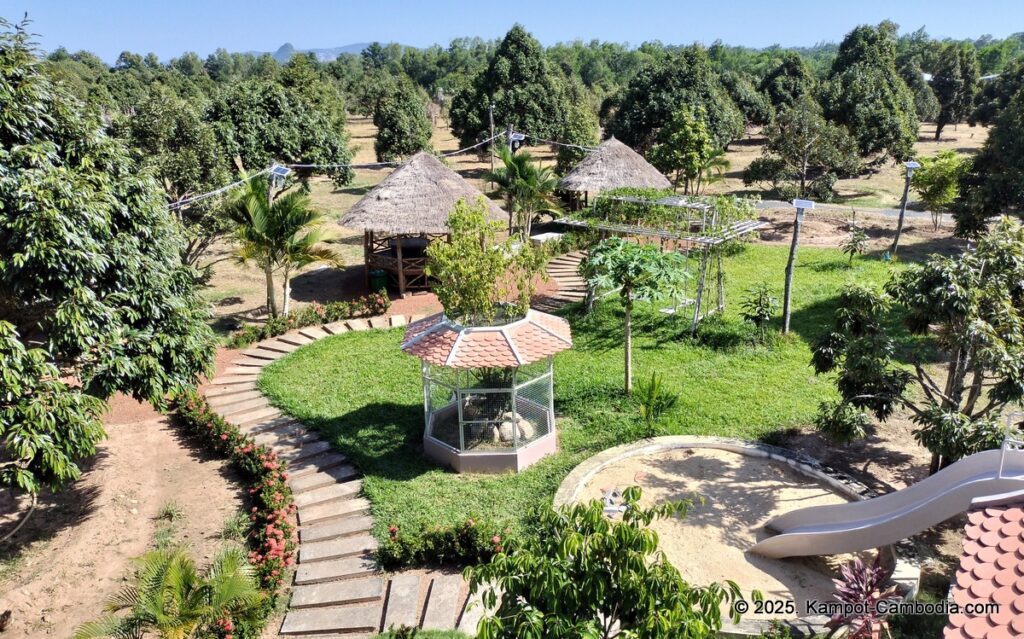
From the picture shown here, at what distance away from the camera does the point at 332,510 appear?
37.3 ft

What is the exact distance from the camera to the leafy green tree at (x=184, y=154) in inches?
810

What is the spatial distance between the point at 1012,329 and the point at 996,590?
4758 mm

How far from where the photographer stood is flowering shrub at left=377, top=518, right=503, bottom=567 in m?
9.99

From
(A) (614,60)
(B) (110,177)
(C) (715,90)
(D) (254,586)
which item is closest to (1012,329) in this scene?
(D) (254,586)

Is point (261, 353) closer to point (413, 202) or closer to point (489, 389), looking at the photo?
point (413, 202)

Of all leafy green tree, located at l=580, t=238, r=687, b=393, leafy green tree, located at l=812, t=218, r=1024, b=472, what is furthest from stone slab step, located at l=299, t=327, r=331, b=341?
leafy green tree, located at l=812, t=218, r=1024, b=472

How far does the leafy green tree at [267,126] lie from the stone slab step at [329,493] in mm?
16871

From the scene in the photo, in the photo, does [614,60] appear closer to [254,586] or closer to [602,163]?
[602,163]

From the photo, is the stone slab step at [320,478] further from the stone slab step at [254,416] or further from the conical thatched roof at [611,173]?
the conical thatched roof at [611,173]

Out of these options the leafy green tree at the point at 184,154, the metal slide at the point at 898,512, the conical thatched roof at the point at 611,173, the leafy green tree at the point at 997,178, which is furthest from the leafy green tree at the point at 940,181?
the leafy green tree at the point at 184,154

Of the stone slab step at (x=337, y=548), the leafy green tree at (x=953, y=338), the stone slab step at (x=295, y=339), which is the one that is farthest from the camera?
the stone slab step at (x=295, y=339)

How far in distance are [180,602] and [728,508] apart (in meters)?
7.91

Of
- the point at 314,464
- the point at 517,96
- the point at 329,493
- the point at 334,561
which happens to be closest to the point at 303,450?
the point at 314,464

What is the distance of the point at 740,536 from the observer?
1041 centimetres
